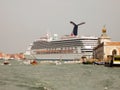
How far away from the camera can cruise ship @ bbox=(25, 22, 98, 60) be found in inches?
4631

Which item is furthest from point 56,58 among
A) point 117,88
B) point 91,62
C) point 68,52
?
point 117,88

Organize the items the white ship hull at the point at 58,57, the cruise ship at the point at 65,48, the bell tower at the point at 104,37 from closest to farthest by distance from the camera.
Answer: the bell tower at the point at 104,37
the white ship hull at the point at 58,57
the cruise ship at the point at 65,48

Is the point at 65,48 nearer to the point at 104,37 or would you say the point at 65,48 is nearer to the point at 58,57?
the point at 58,57

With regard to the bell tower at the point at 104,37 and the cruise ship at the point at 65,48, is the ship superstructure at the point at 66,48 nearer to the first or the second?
the cruise ship at the point at 65,48

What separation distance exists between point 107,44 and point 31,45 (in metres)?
69.7

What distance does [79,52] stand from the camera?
117438mm

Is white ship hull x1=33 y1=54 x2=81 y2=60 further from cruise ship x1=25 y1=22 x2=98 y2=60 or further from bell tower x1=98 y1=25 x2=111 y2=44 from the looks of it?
bell tower x1=98 y1=25 x2=111 y2=44

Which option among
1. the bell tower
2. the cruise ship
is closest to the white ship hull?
the cruise ship

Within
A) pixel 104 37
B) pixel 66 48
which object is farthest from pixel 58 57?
pixel 104 37

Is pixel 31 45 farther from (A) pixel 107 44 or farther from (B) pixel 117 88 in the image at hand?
(B) pixel 117 88

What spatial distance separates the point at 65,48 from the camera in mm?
124125

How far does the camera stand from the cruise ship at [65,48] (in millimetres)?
117625

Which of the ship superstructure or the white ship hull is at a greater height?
the ship superstructure

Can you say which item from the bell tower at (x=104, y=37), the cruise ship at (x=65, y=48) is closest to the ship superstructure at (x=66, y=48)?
the cruise ship at (x=65, y=48)
